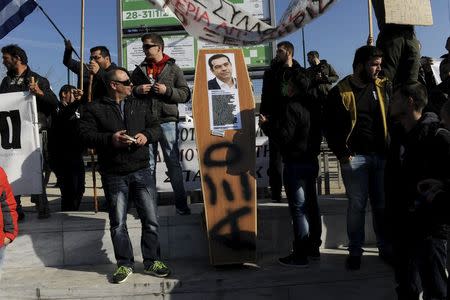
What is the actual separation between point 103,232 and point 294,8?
9.19 ft

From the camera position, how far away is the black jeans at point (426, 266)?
3.04 meters

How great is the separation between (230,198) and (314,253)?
95cm

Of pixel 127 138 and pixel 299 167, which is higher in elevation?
pixel 127 138

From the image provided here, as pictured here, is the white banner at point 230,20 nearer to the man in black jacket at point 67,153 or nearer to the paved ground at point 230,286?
the man in black jacket at point 67,153

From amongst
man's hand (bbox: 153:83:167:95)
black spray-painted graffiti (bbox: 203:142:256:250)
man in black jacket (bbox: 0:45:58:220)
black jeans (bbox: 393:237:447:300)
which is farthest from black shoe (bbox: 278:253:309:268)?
man in black jacket (bbox: 0:45:58:220)

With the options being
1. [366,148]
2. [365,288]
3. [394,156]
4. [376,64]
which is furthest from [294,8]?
[365,288]

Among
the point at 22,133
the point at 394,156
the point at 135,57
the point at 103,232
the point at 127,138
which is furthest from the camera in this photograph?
the point at 135,57

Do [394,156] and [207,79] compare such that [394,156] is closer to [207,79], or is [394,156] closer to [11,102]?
[207,79]

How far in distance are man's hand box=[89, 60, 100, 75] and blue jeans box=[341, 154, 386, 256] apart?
2.96 meters

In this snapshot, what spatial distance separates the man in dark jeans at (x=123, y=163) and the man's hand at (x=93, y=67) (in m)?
1.28

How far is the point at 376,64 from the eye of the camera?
429cm

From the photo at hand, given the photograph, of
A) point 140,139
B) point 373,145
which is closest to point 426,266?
point 373,145

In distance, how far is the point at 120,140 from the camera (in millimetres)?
4203

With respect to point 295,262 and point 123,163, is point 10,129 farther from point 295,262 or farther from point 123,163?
point 295,262
